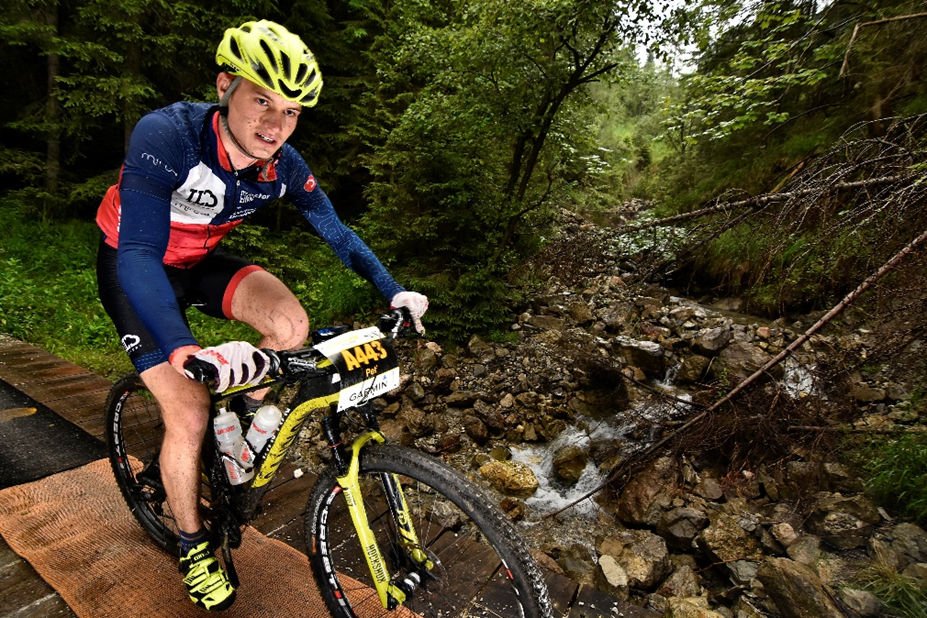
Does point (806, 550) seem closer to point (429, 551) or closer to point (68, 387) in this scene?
point (429, 551)

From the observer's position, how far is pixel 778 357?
3596 millimetres

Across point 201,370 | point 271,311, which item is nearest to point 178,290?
point 271,311

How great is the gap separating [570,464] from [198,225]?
515cm

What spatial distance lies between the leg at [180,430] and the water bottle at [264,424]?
28 cm

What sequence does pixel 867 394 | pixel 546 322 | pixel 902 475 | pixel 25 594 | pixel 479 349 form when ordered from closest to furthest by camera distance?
pixel 25 594, pixel 902 475, pixel 867 394, pixel 479 349, pixel 546 322

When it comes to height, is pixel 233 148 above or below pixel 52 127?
below

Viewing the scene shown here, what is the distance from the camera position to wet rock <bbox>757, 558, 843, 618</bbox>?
305cm

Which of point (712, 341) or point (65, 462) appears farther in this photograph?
point (712, 341)

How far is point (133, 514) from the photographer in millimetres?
2648

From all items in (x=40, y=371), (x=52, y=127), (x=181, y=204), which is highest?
(x=52, y=127)

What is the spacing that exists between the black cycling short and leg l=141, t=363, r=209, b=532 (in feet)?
0.33

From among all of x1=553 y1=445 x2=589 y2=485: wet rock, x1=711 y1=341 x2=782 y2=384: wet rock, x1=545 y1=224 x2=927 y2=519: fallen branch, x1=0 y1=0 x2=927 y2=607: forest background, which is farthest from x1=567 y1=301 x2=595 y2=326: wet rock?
x1=545 y1=224 x2=927 y2=519: fallen branch

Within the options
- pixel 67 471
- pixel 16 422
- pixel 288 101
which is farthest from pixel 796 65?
pixel 16 422

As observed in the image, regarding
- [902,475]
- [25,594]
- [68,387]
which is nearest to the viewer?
[25,594]
